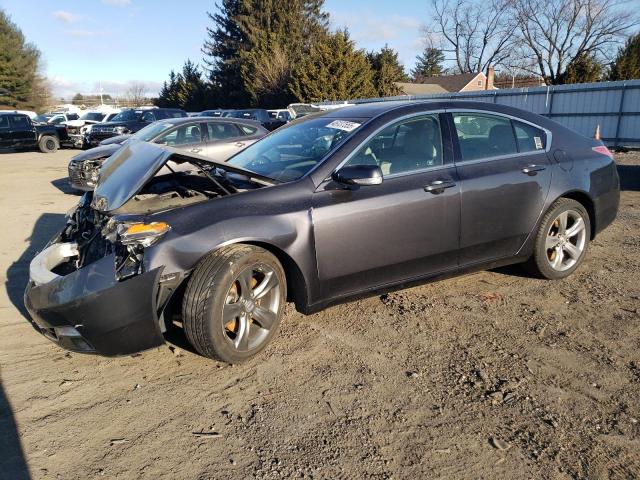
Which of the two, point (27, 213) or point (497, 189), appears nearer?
point (497, 189)

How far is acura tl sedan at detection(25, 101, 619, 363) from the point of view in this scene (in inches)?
122

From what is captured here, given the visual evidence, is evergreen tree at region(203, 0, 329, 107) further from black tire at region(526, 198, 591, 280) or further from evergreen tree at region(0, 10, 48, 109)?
black tire at region(526, 198, 591, 280)

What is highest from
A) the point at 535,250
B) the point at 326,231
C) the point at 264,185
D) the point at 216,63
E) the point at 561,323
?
the point at 216,63

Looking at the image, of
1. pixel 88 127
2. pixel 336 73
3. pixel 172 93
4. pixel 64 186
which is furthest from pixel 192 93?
pixel 64 186

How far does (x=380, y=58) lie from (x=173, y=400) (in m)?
37.5

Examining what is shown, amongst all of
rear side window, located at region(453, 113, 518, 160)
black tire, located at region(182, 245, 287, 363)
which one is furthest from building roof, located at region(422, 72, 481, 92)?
black tire, located at region(182, 245, 287, 363)

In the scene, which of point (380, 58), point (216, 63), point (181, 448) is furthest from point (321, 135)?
point (216, 63)

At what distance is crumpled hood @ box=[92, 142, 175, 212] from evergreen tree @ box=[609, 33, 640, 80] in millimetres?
34339

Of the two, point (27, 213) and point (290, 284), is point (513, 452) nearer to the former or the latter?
point (290, 284)

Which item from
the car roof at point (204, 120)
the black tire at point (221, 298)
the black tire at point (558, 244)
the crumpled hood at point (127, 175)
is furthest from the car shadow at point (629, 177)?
the crumpled hood at point (127, 175)

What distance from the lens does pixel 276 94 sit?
1571 inches

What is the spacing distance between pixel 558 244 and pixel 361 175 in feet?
7.67

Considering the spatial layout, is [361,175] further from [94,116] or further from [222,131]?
[94,116]

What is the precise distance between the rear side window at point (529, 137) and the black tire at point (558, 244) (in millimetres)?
529
